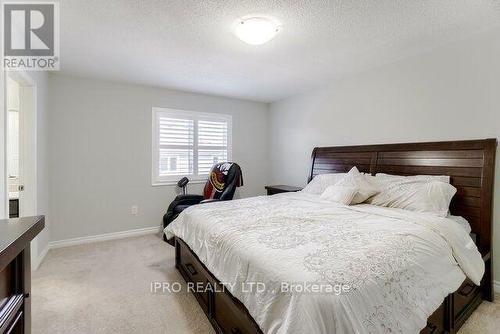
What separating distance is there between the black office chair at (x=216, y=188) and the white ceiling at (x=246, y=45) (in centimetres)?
140

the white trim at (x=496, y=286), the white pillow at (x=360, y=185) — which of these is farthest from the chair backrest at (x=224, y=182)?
the white trim at (x=496, y=286)

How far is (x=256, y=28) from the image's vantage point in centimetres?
203

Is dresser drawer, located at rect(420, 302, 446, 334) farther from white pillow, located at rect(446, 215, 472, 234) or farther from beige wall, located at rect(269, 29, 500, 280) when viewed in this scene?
beige wall, located at rect(269, 29, 500, 280)

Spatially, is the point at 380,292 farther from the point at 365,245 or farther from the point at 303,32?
the point at 303,32

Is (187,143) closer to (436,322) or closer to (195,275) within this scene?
(195,275)

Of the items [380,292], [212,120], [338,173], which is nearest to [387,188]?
[338,173]

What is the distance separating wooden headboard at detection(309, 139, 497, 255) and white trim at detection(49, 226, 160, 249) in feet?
10.9

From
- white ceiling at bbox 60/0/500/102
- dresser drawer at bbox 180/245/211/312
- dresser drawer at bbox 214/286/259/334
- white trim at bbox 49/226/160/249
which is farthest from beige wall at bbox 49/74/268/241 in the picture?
dresser drawer at bbox 214/286/259/334

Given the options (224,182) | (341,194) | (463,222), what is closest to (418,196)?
(463,222)

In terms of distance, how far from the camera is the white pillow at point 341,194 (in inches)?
99.6

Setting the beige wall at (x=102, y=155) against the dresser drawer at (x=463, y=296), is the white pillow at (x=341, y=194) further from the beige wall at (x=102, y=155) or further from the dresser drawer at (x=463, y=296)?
the beige wall at (x=102, y=155)

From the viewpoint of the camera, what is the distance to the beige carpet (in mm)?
1822

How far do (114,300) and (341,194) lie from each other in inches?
91.7

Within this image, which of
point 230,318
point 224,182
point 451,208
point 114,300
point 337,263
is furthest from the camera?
point 224,182
